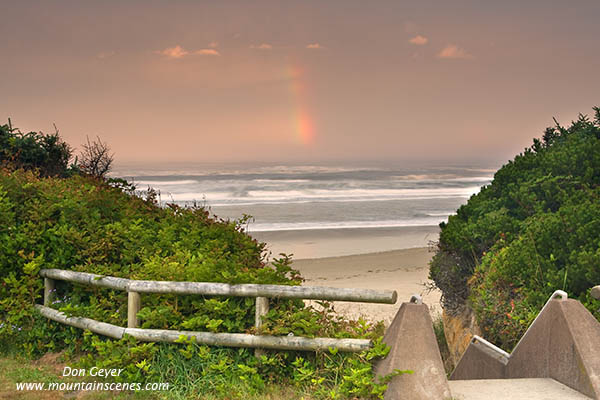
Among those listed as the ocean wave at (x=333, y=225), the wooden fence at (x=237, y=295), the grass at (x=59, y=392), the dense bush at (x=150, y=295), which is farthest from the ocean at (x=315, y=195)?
the wooden fence at (x=237, y=295)

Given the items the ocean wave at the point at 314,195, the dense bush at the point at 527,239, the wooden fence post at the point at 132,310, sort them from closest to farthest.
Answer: the wooden fence post at the point at 132,310, the dense bush at the point at 527,239, the ocean wave at the point at 314,195

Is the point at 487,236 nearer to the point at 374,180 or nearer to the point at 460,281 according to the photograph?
the point at 460,281

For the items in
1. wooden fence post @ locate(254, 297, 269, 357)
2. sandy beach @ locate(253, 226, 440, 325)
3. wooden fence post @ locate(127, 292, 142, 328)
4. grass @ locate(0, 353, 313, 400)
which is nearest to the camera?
grass @ locate(0, 353, 313, 400)

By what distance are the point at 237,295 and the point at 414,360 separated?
1.76m

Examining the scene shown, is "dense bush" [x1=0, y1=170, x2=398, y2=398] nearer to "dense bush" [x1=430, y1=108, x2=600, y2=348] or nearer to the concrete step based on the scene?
the concrete step

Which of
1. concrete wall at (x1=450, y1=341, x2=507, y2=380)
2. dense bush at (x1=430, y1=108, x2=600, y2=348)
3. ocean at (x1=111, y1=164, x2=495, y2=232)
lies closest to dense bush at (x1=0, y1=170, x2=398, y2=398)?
concrete wall at (x1=450, y1=341, x2=507, y2=380)

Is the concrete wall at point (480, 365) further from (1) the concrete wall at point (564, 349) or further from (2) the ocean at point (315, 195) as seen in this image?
(2) the ocean at point (315, 195)

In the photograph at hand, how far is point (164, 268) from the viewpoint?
20.1 ft

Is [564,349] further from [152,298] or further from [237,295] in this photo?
[152,298]

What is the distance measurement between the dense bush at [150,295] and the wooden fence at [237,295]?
0.32 feet

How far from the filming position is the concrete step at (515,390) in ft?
16.6

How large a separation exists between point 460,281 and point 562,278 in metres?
2.64

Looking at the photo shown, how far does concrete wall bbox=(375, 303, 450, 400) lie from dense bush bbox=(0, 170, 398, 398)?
130mm

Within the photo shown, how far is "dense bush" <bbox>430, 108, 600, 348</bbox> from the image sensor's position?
23.6 feet
